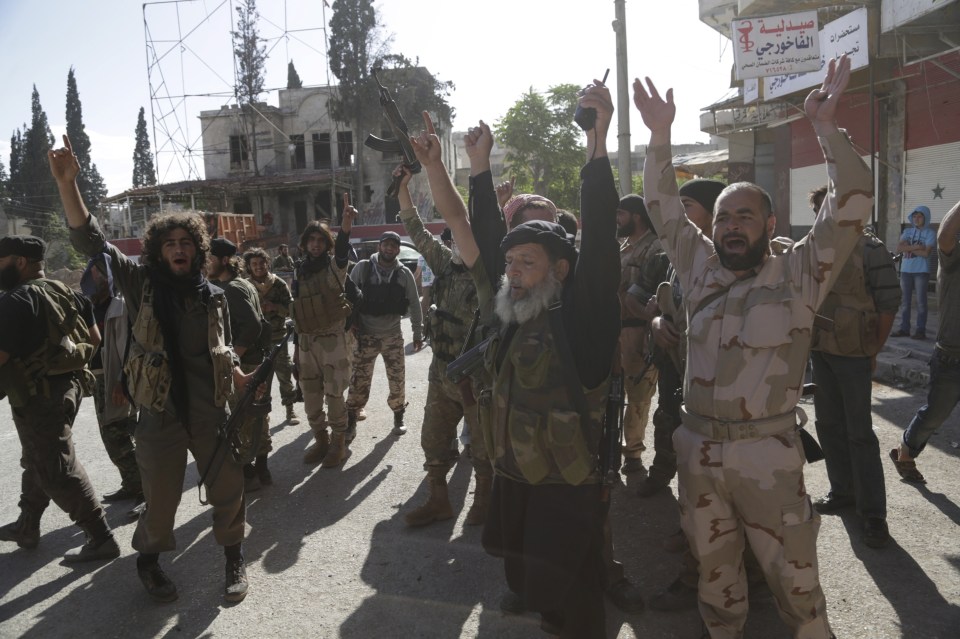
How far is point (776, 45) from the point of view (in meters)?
12.7

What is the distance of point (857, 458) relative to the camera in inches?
143

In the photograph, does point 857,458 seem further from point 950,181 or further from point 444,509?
point 950,181

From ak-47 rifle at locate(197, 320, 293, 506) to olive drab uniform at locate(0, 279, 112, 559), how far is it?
2.62ft

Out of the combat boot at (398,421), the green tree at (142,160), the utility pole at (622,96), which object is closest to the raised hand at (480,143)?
the combat boot at (398,421)

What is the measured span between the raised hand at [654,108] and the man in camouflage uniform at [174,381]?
7.35 ft

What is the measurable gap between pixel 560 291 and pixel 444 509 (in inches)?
86.6

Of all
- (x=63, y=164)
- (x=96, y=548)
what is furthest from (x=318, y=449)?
(x=63, y=164)

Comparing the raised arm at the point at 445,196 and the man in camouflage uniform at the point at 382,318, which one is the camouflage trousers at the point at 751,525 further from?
the man in camouflage uniform at the point at 382,318

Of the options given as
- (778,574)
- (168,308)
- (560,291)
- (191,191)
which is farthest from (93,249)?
(191,191)

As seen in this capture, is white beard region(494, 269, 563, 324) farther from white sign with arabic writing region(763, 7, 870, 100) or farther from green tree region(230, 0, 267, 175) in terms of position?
green tree region(230, 0, 267, 175)

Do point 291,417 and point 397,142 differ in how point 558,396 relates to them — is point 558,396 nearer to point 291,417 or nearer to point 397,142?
point 397,142

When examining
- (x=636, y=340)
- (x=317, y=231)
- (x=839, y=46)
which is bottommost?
(x=636, y=340)

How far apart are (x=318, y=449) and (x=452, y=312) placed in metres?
2.01

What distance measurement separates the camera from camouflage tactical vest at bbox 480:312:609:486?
2.41 m
